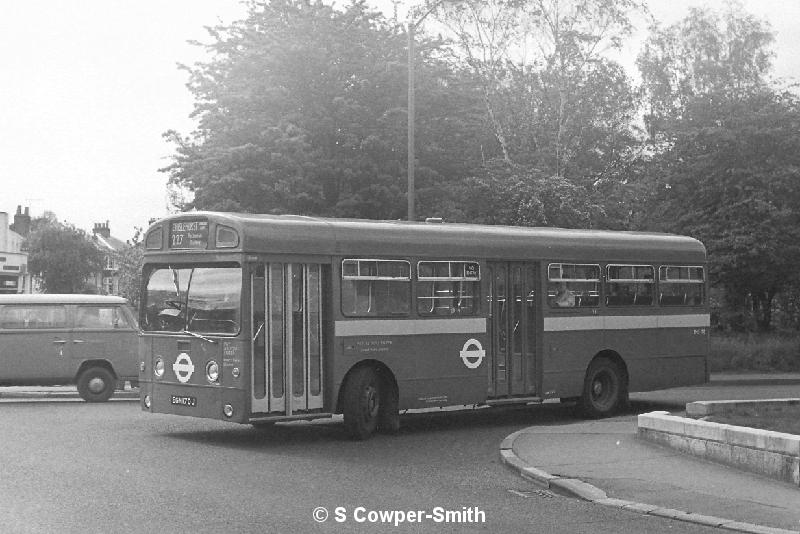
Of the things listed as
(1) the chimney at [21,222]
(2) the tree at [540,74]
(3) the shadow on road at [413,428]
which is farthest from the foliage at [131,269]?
(1) the chimney at [21,222]

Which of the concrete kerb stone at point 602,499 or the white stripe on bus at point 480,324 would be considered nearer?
the concrete kerb stone at point 602,499

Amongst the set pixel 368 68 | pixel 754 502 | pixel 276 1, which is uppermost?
pixel 276 1

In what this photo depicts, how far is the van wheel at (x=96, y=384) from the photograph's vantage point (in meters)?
22.8

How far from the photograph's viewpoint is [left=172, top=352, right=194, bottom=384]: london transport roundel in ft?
50.0

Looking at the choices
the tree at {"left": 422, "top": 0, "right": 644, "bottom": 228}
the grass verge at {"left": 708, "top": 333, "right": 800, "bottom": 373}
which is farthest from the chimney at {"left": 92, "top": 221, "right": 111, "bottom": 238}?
the grass verge at {"left": 708, "top": 333, "right": 800, "bottom": 373}

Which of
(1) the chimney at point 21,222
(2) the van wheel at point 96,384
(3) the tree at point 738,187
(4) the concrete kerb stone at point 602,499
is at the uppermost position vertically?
(1) the chimney at point 21,222

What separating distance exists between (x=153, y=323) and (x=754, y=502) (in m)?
8.28

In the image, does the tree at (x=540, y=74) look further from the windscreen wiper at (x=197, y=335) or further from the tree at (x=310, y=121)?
the windscreen wiper at (x=197, y=335)

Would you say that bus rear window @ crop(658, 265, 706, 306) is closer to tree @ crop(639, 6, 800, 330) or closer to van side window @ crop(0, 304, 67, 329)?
van side window @ crop(0, 304, 67, 329)

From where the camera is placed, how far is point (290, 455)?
549 inches

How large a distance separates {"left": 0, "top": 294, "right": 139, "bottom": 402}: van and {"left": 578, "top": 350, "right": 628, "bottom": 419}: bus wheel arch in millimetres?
8712

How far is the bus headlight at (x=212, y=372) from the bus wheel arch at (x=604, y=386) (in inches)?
263

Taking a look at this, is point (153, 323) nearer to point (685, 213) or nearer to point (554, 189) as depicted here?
point (554, 189)

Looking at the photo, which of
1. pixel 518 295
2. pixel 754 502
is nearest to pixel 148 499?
pixel 754 502
